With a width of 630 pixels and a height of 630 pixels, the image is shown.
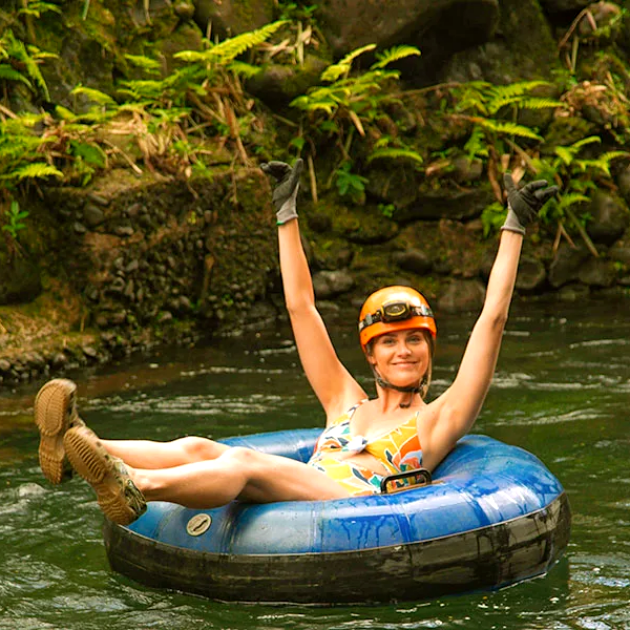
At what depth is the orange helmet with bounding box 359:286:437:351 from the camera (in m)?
5.60

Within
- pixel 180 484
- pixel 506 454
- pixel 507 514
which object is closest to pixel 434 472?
pixel 506 454

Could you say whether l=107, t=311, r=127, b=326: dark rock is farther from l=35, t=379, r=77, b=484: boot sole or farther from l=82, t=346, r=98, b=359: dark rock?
l=35, t=379, r=77, b=484: boot sole

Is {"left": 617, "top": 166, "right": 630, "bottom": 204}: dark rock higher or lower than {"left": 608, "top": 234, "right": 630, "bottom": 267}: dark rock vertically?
higher

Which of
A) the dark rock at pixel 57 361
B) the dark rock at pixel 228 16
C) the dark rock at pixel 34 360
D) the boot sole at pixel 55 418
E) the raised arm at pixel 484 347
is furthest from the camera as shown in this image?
the dark rock at pixel 228 16

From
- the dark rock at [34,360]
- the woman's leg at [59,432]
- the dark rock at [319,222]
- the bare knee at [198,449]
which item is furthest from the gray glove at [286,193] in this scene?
the dark rock at [319,222]

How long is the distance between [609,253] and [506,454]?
897 centimetres

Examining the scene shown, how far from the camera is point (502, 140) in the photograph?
47.0 ft

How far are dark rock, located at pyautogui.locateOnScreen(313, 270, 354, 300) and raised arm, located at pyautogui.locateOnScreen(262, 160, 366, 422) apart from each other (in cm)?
712

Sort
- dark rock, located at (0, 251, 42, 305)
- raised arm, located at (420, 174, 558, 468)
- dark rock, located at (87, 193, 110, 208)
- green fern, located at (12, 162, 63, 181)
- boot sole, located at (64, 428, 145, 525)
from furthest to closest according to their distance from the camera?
dark rock, located at (87, 193, 110, 208) → dark rock, located at (0, 251, 42, 305) → green fern, located at (12, 162, 63, 181) → raised arm, located at (420, 174, 558, 468) → boot sole, located at (64, 428, 145, 525)

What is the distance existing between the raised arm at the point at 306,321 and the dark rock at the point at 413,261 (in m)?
7.51

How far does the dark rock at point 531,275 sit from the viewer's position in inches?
540

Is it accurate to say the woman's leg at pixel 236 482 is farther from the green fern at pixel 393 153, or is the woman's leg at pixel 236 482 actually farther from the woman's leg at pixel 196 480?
the green fern at pixel 393 153

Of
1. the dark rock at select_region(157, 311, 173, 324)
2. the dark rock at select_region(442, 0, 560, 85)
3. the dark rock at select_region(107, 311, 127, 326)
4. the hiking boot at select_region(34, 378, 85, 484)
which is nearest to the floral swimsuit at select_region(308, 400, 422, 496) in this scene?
the hiking boot at select_region(34, 378, 85, 484)

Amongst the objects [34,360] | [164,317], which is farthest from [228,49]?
[34,360]
